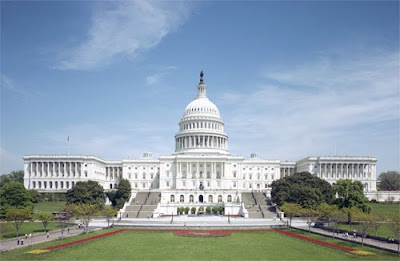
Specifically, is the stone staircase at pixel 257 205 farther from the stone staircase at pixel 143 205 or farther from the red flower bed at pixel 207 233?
the red flower bed at pixel 207 233

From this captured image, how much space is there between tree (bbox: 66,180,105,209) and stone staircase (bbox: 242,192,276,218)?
34.5 metres

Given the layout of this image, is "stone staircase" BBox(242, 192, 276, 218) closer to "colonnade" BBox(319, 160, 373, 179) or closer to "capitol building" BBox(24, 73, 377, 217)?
"capitol building" BBox(24, 73, 377, 217)

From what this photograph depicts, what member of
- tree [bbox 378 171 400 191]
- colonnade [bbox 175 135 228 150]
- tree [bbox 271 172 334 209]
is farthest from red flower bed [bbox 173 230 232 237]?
tree [bbox 378 171 400 191]

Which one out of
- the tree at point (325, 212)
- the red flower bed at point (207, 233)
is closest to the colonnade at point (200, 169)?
the tree at point (325, 212)

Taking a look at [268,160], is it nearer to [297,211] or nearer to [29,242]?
[297,211]

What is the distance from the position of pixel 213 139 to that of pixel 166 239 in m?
85.1

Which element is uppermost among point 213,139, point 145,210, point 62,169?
point 213,139

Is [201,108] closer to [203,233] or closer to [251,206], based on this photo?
[251,206]

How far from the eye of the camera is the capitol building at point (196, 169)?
111206 mm

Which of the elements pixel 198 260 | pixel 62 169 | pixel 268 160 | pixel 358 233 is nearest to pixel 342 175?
pixel 268 160

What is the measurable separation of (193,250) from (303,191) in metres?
49.3

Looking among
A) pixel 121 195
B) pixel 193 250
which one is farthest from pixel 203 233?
pixel 121 195

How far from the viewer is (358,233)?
54.0 meters

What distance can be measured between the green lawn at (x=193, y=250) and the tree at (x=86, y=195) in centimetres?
3911
